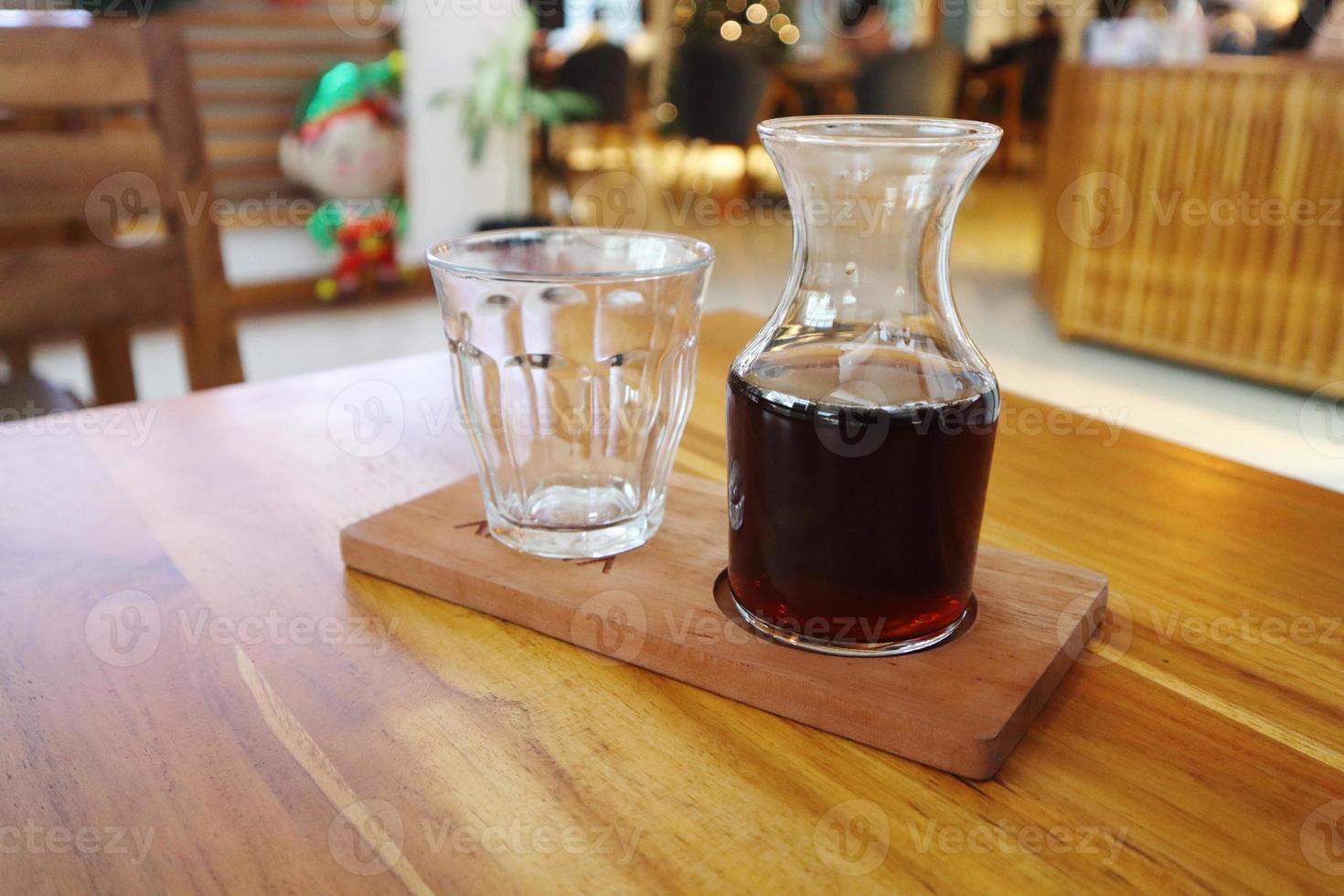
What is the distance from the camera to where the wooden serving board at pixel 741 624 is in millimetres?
402

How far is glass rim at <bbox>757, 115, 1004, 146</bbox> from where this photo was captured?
40 centimetres

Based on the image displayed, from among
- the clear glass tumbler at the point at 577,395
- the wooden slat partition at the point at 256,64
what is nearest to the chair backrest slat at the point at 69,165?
the clear glass tumbler at the point at 577,395

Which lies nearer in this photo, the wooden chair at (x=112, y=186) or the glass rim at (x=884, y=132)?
the glass rim at (x=884, y=132)

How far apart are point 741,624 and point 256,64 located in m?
3.53

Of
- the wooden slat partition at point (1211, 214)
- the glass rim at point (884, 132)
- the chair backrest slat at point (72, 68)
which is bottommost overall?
the wooden slat partition at point (1211, 214)

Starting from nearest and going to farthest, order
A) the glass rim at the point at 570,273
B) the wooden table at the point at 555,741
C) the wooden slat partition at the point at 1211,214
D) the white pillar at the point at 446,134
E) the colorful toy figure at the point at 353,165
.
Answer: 1. the wooden table at the point at 555,741
2. the glass rim at the point at 570,273
3. the wooden slat partition at the point at 1211,214
4. the colorful toy figure at the point at 353,165
5. the white pillar at the point at 446,134

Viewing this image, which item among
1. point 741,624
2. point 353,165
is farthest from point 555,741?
point 353,165

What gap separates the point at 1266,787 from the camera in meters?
0.38

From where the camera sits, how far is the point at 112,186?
3.82 ft

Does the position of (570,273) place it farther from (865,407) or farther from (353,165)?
(353,165)

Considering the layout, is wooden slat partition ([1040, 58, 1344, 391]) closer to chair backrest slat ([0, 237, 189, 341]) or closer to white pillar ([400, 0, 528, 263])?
white pillar ([400, 0, 528, 263])

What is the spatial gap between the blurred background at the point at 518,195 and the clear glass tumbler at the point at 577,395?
2.35ft

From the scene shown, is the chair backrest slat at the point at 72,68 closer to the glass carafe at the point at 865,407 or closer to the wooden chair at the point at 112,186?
the wooden chair at the point at 112,186

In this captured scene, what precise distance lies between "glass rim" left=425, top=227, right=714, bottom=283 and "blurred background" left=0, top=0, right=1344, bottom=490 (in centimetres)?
66
